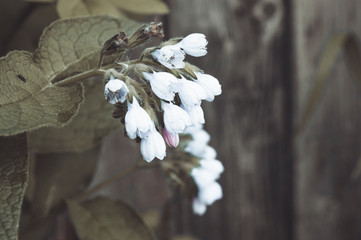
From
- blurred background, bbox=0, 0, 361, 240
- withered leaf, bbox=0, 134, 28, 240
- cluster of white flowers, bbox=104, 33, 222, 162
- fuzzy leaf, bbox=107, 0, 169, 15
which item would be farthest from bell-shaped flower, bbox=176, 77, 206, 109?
blurred background, bbox=0, 0, 361, 240

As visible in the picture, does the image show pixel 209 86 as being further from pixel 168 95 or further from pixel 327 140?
pixel 327 140

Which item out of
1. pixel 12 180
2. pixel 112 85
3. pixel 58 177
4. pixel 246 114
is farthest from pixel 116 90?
pixel 246 114

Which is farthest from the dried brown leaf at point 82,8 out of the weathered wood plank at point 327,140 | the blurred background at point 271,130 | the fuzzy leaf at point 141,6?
the weathered wood plank at point 327,140


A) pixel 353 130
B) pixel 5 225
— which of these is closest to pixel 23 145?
pixel 5 225

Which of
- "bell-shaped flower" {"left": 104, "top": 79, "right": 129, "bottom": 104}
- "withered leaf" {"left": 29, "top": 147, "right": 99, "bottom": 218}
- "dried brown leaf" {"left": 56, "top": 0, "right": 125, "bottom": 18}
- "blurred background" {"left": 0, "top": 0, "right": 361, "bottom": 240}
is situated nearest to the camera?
"bell-shaped flower" {"left": 104, "top": 79, "right": 129, "bottom": 104}

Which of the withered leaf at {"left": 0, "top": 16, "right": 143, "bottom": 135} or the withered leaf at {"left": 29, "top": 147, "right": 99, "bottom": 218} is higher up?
the withered leaf at {"left": 0, "top": 16, "right": 143, "bottom": 135}

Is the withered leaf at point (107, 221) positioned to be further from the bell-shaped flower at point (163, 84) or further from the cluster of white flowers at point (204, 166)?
the bell-shaped flower at point (163, 84)

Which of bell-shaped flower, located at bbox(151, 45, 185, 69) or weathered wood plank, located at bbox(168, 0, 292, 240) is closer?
bell-shaped flower, located at bbox(151, 45, 185, 69)

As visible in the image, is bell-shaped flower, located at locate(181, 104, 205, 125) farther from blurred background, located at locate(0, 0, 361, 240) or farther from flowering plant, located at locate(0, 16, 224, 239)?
blurred background, located at locate(0, 0, 361, 240)

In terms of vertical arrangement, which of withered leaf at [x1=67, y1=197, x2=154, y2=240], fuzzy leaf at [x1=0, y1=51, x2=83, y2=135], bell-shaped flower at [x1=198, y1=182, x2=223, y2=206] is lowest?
bell-shaped flower at [x1=198, y1=182, x2=223, y2=206]
